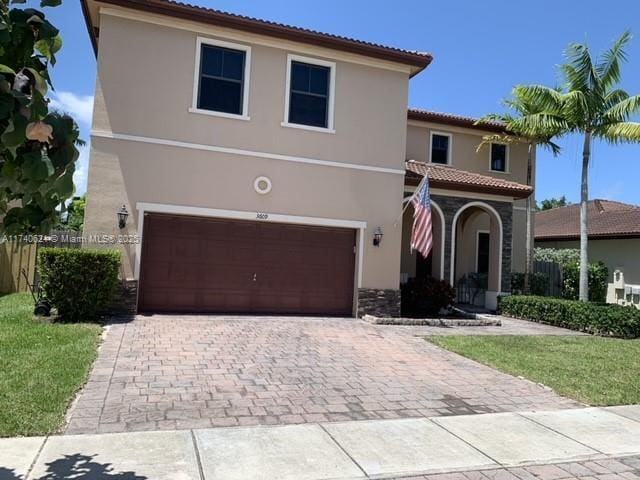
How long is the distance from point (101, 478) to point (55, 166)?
2.66m

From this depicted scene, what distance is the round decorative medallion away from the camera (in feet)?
44.2

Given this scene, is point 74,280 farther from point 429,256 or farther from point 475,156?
point 475,156

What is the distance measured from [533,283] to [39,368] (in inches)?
684

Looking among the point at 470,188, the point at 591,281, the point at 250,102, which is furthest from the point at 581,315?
the point at 250,102

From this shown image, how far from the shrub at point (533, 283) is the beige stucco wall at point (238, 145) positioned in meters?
7.11

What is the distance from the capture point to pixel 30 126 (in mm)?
2559

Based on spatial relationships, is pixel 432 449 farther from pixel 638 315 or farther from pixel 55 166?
pixel 638 315

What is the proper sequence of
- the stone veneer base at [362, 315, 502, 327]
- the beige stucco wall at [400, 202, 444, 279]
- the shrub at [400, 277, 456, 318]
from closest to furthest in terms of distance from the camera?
the stone veneer base at [362, 315, 502, 327]
the shrub at [400, 277, 456, 318]
the beige stucco wall at [400, 202, 444, 279]

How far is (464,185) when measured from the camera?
56.1ft

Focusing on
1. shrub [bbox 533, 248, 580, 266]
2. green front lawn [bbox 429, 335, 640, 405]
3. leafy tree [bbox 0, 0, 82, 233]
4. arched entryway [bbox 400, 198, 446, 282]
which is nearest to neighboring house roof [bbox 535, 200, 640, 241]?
shrub [bbox 533, 248, 580, 266]

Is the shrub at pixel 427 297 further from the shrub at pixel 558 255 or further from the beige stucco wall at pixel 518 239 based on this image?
the shrub at pixel 558 255

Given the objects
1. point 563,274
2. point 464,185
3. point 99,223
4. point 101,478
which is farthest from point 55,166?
point 563,274

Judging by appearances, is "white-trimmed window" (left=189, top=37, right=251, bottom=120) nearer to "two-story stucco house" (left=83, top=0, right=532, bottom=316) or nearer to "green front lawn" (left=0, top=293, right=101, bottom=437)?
"two-story stucco house" (left=83, top=0, right=532, bottom=316)

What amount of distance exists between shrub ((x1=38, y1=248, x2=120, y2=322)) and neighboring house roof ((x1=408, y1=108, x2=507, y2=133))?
13.1 metres
